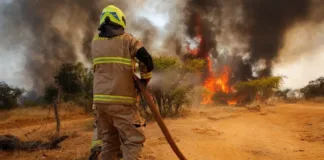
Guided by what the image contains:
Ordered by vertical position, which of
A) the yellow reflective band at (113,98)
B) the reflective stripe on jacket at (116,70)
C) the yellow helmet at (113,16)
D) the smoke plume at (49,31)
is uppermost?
the smoke plume at (49,31)

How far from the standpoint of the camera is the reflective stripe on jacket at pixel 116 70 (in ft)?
10.5

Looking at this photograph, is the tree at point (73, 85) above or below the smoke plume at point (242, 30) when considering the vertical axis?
below

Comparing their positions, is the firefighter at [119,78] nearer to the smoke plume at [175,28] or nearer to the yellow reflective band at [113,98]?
the yellow reflective band at [113,98]

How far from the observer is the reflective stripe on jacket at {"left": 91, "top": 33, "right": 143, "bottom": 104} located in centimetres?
321

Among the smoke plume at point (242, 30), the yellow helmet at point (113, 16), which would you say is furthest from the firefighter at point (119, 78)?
the smoke plume at point (242, 30)

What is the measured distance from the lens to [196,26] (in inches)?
957

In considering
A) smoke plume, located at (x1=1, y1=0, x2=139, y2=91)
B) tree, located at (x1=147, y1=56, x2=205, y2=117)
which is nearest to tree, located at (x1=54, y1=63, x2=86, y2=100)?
smoke plume, located at (x1=1, y1=0, x2=139, y2=91)

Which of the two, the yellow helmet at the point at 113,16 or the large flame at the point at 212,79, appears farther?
the large flame at the point at 212,79

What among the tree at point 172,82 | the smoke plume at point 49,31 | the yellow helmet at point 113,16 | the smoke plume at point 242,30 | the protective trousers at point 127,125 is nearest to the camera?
the protective trousers at point 127,125

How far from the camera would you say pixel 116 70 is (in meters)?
3.23

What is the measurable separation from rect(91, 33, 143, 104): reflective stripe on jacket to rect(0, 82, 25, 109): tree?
14904mm

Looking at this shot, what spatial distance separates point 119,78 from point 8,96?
1529 centimetres

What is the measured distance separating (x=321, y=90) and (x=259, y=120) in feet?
43.1

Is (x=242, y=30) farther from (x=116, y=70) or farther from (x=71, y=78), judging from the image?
(x=116, y=70)
